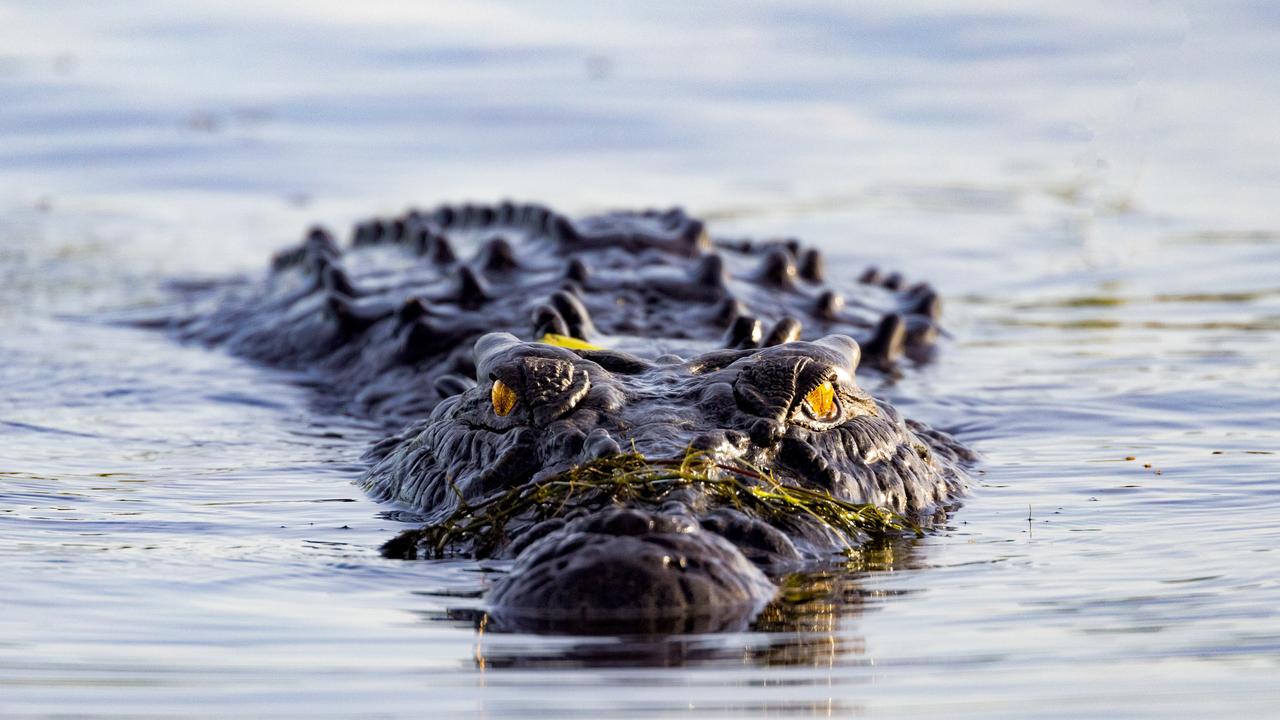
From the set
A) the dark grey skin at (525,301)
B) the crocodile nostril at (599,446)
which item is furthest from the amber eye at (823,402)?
the dark grey skin at (525,301)

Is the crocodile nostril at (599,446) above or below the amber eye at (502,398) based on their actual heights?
below

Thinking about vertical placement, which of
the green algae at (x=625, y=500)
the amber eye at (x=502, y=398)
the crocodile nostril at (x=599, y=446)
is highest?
the amber eye at (x=502, y=398)

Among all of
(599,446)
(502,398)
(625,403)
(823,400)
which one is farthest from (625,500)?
(823,400)

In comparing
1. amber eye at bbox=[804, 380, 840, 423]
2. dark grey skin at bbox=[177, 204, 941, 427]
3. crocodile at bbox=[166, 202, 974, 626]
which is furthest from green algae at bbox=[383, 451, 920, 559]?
dark grey skin at bbox=[177, 204, 941, 427]

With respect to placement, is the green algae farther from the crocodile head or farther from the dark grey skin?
the dark grey skin

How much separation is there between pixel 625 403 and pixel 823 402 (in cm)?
70

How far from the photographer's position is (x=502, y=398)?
604 cm

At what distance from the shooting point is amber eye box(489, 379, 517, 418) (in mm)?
6004

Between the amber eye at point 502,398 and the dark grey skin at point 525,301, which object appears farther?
the dark grey skin at point 525,301

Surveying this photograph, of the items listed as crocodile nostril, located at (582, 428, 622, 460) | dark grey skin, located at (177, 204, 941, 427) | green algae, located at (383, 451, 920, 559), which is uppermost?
dark grey skin, located at (177, 204, 941, 427)

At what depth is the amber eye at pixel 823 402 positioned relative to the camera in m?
6.04

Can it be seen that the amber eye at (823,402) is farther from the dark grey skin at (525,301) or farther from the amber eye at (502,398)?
the dark grey skin at (525,301)

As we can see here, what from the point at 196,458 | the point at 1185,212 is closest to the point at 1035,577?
the point at 196,458

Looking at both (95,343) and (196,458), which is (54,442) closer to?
(196,458)
